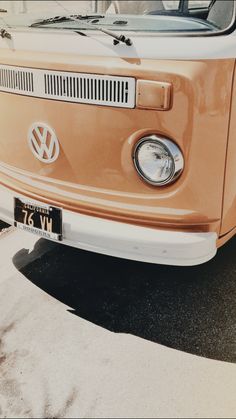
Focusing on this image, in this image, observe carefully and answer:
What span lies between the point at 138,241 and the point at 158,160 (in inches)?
15.9

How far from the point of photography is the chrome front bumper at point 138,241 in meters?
2.19

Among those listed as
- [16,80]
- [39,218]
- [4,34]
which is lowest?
[39,218]

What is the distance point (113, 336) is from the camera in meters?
2.54

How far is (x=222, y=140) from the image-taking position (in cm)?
211

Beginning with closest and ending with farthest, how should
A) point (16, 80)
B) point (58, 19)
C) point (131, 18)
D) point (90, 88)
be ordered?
1. point (90, 88)
2. point (16, 80)
3. point (131, 18)
4. point (58, 19)

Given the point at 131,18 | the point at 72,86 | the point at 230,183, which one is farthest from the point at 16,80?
the point at 230,183

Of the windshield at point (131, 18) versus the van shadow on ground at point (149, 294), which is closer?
the windshield at point (131, 18)

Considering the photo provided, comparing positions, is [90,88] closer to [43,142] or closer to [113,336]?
[43,142]

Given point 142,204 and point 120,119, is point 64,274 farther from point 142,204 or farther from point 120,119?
point 120,119

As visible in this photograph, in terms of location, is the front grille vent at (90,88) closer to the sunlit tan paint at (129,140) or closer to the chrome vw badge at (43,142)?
the sunlit tan paint at (129,140)

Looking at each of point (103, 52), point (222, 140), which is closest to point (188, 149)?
point (222, 140)

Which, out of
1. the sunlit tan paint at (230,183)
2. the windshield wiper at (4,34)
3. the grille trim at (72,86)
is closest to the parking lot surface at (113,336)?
the sunlit tan paint at (230,183)

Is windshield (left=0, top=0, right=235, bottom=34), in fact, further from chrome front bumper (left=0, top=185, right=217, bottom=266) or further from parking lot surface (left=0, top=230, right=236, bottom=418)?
parking lot surface (left=0, top=230, right=236, bottom=418)

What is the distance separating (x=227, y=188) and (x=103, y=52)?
0.88 metres
